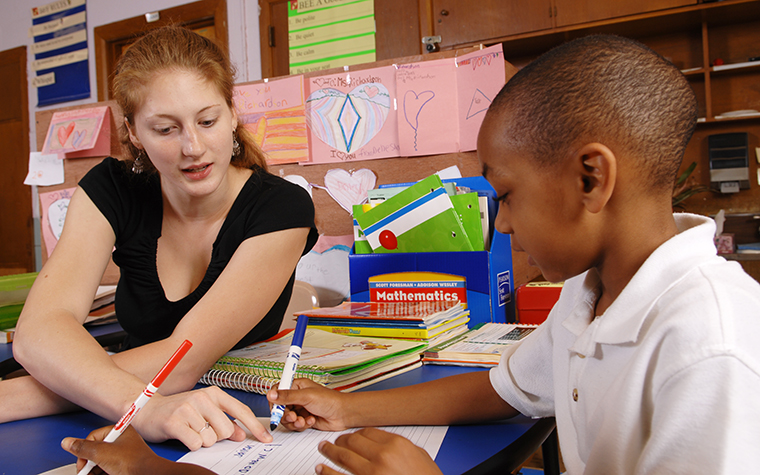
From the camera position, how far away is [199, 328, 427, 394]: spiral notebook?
0.76m

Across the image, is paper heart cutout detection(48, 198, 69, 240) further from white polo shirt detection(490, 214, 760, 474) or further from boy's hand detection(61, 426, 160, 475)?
white polo shirt detection(490, 214, 760, 474)

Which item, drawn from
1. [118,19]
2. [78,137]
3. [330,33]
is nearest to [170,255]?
[78,137]

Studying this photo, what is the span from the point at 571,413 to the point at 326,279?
3.94 ft

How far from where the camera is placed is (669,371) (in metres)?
0.41

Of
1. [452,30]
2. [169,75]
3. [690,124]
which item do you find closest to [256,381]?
[169,75]

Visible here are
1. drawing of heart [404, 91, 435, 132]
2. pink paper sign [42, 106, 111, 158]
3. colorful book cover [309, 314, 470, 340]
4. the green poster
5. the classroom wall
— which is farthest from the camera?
the classroom wall

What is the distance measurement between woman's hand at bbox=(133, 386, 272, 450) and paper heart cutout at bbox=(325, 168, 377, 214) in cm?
101

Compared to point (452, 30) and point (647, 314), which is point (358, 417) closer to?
point (647, 314)

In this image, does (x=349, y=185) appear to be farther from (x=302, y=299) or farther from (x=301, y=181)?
(x=302, y=299)

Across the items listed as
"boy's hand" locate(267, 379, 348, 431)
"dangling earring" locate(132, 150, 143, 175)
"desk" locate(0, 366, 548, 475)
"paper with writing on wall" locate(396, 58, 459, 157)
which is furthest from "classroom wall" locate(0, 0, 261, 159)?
"boy's hand" locate(267, 379, 348, 431)

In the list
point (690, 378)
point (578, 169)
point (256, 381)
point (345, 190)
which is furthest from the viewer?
point (345, 190)

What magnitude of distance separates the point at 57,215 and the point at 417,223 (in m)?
1.61

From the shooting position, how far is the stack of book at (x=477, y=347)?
34.2 inches

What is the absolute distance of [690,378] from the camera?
15.4 inches
